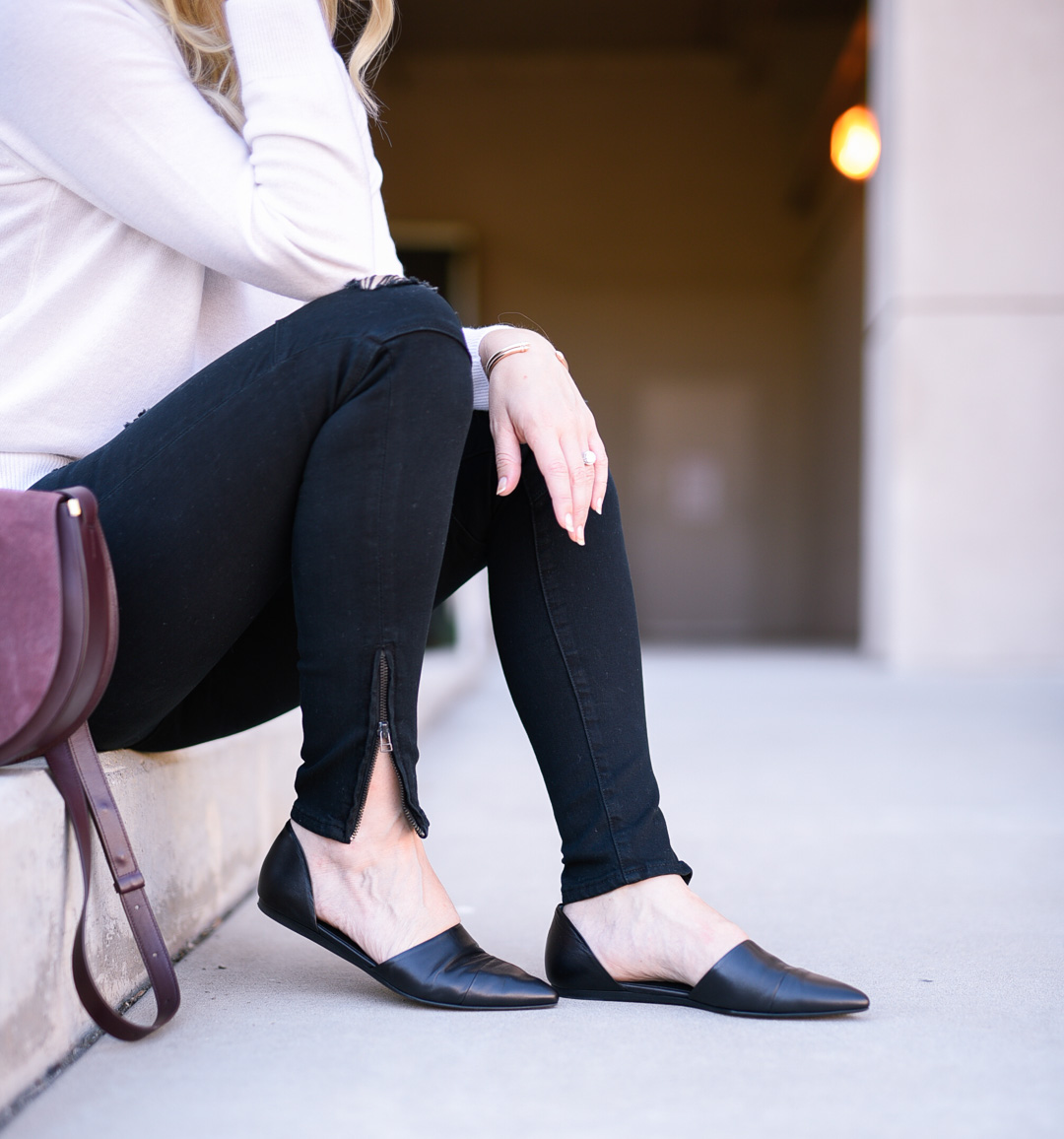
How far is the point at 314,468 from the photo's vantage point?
2.74ft

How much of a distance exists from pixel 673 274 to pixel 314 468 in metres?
9.70

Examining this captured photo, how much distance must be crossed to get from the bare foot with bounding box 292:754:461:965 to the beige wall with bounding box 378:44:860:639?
864 centimetres

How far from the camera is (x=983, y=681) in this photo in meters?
4.26

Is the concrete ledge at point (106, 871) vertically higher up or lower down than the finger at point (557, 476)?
lower down

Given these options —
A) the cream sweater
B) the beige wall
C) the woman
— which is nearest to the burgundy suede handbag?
the woman

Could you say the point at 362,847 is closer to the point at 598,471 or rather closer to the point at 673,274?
the point at 598,471

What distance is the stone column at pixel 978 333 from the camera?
475 cm

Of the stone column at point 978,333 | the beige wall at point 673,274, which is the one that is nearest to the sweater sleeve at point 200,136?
the stone column at point 978,333

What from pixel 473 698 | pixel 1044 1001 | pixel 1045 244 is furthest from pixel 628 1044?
pixel 1045 244

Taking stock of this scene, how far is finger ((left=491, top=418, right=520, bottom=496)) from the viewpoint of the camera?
2.93 feet

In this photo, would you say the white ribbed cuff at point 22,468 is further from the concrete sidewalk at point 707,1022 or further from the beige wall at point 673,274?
the beige wall at point 673,274

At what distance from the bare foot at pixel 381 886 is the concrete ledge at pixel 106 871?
18 cm

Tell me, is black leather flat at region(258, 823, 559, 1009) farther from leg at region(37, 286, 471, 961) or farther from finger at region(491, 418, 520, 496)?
finger at region(491, 418, 520, 496)

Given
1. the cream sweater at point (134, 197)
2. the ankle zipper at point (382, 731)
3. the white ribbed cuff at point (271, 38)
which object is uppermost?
the white ribbed cuff at point (271, 38)
